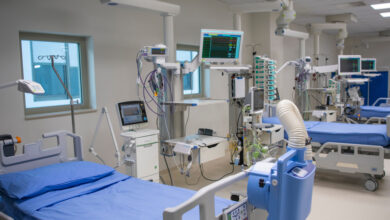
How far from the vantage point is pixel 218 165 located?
17.7 feet

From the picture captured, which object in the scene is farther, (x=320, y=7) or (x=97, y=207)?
(x=320, y=7)

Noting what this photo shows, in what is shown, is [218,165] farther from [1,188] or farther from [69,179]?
[1,188]

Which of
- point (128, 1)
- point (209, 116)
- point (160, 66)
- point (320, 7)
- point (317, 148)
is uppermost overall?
point (320, 7)

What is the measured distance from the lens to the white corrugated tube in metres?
2.10

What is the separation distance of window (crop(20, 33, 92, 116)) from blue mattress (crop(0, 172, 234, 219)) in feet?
4.18

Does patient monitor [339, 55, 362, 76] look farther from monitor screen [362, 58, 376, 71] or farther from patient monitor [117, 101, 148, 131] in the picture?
patient monitor [117, 101, 148, 131]

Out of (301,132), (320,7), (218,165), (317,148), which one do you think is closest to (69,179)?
(301,132)

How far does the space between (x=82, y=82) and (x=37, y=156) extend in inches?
50.6

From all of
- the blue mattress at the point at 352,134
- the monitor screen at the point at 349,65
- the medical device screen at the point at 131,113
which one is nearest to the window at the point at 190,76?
the medical device screen at the point at 131,113

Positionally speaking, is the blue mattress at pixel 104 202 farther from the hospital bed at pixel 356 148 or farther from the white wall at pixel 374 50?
the white wall at pixel 374 50

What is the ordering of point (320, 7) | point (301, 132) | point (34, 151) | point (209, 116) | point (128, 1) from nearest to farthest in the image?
point (301, 132) → point (34, 151) → point (128, 1) → point (209, 116) → point (320, 7)

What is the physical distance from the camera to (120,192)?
2691mm

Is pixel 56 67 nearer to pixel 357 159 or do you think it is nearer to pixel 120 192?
pixel 120 192

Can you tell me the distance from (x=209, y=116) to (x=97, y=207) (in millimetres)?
3840
